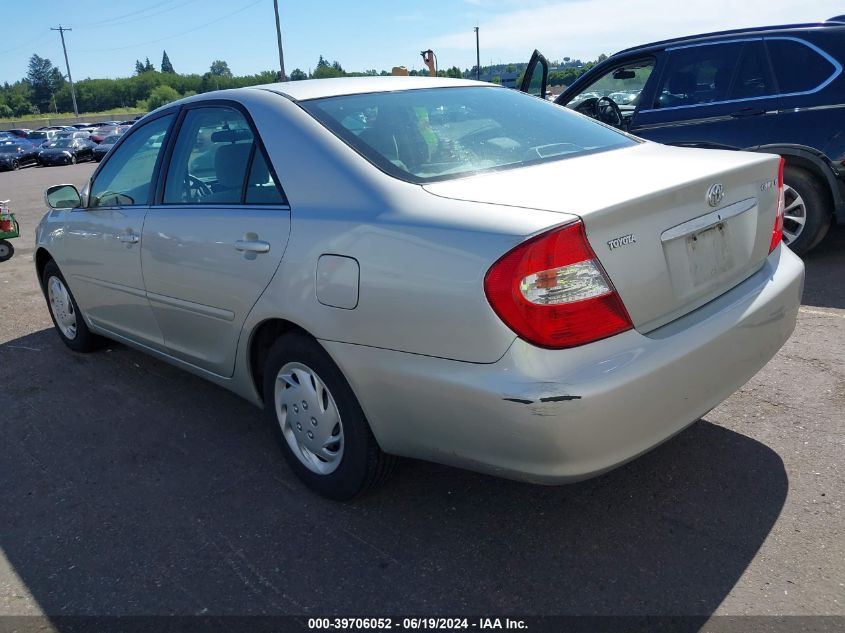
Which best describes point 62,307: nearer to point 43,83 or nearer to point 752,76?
point 752,76

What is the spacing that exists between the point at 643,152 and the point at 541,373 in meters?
1.39

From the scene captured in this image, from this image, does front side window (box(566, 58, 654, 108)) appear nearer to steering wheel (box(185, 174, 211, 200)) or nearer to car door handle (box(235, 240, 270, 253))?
steering wheel (box(185, 174, 211, 200))

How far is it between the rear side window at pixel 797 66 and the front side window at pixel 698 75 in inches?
12.4

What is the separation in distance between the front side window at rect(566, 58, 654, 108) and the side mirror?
4545 millimetres

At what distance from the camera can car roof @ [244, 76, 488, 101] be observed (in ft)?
10.6

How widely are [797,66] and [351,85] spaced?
4.27m

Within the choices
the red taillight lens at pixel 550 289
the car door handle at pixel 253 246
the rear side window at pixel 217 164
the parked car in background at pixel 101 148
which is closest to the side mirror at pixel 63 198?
the rear side window at pixel 217 164

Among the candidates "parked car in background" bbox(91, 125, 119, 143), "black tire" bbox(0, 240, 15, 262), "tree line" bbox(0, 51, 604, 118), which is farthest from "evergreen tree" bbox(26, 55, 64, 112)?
"black tire" bbox(0, 240, 15, 262)

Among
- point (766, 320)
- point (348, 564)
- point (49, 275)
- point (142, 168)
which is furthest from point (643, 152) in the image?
point (49, 275)

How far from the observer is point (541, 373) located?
2.15 metres

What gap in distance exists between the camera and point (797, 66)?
593 cm

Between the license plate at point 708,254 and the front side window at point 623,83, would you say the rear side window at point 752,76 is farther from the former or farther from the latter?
the license plate at point 708,254

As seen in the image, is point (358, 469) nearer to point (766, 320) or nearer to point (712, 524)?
point (712, 524)


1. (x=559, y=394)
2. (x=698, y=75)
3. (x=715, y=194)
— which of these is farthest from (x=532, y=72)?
(x=559, y=394)
